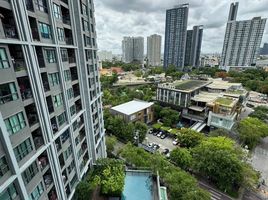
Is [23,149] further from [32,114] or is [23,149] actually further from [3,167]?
[32,114]

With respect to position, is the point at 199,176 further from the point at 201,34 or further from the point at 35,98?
the point at 201,34

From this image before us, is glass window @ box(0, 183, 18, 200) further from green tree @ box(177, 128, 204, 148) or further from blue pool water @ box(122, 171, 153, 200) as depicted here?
green tree @ box(177, 128, 204, 148)

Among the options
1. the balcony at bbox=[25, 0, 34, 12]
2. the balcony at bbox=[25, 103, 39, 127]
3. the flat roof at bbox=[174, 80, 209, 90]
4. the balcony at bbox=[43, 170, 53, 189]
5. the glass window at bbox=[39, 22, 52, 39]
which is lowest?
the flat roof at bbox=[174, 80, 209, 90]

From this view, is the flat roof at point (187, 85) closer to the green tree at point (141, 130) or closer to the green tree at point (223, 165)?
the green tree at point (141, 130)

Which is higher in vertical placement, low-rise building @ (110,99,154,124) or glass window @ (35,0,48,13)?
glass window @ (35,0,48,13)

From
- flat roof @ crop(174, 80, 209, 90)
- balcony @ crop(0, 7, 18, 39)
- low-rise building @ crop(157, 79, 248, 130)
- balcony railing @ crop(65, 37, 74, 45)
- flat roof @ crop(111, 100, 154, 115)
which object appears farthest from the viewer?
flat roof @ crop(174, 80, 209, 90)

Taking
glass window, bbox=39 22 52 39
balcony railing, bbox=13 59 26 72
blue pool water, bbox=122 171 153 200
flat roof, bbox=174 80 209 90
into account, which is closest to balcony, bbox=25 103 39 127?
balcony railing, bbox=13 59 26 72

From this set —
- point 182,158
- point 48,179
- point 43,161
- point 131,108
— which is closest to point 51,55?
point 43,161
